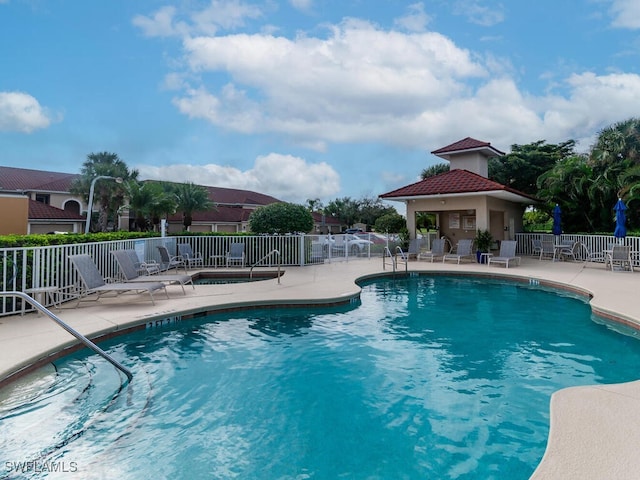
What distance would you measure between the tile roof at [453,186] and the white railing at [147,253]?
2.55m

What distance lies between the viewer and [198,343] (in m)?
5.93

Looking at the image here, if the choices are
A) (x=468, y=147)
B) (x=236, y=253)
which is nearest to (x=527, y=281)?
(x=468, y=147)

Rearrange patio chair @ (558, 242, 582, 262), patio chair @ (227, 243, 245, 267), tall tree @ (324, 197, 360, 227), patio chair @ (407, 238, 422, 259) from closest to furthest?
patio chair @ (227, 243, 245, 267), patio chair @ (558, 242, 582, 262), patio chair @ (407, 238, 422, 259), tall tree @ (324, 197, 360, 227)

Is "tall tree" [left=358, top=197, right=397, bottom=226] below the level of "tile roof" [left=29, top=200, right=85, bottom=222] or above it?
above

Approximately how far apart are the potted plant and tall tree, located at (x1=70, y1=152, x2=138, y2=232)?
2393cm

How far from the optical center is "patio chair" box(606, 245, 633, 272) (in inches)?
492

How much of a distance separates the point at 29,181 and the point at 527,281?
4075 centimetres

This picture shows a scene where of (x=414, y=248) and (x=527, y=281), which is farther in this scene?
(x=414, y=248)

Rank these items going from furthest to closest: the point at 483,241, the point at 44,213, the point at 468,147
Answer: the point at 44,213
the point at 468,147
the point at 483,241

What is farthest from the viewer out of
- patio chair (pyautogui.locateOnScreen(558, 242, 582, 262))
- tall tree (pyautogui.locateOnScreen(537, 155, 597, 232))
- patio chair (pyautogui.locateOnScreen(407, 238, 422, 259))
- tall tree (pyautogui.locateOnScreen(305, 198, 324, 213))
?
tall tree (pyautogui.locateOnScreen(305, 198, 324, 213))

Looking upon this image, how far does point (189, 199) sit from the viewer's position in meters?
27.1

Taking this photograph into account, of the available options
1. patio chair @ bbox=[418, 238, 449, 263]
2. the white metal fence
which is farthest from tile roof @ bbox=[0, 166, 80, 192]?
patio chair @ bbox=[418, 238, 449, 263]

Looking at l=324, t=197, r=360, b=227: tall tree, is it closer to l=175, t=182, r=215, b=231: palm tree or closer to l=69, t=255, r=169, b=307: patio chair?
l=175, t=182, r=215, b=231: palm tree

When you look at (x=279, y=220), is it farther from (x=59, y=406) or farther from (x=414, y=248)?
(x=59, y=406)
